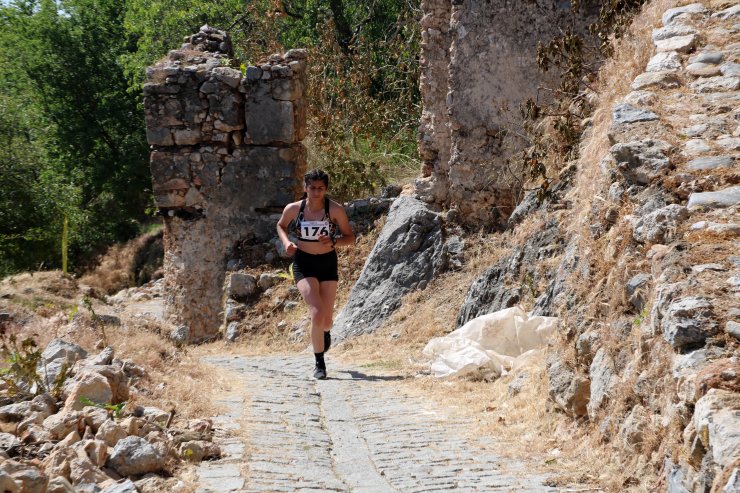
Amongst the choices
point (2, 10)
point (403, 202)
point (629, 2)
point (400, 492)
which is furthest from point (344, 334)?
point (2, 10)

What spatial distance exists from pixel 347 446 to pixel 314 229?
255 cm

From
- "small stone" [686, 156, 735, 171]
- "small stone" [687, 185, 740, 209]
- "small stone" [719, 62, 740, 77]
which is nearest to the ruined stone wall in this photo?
"small stone" [719, 62, 740, 77]

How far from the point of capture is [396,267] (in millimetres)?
10977

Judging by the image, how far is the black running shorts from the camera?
801 cm

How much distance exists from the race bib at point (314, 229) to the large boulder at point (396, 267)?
2.63 m

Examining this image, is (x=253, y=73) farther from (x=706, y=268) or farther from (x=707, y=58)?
(x=706, y=268)

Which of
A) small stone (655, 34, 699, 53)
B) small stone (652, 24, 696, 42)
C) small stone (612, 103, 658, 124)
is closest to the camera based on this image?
small stone (612, 103, 658, 124)

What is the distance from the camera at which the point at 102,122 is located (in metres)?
23.7

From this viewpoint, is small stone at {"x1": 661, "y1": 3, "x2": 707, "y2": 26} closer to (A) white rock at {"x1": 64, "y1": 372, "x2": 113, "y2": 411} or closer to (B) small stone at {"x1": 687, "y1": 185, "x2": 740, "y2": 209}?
(B) small stone at {"x1": 687, "y1": 185, "x2": 740, "y2": 209}

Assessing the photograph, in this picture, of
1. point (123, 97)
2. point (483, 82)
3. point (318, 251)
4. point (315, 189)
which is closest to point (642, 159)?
point (315, 189)

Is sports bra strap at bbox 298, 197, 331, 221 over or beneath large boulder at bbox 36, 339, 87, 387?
over

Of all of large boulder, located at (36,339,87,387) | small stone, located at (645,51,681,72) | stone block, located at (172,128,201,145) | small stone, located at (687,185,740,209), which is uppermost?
small stone, located at (645,51,681,72)

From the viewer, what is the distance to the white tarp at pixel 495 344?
24.6ft

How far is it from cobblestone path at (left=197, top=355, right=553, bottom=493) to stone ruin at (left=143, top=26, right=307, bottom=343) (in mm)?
5271
